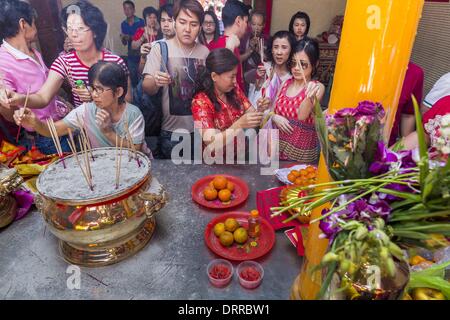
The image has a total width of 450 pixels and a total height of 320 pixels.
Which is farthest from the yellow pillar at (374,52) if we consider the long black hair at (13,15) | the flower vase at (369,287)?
the long black hair at (13,15)

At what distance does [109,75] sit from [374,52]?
1656 mm

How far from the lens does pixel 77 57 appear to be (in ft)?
6.25

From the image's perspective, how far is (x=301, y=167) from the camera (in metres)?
1.81

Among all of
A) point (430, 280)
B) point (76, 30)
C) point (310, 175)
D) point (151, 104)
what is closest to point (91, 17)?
point (76, 30)

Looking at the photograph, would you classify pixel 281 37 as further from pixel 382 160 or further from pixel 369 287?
pixel 369 287

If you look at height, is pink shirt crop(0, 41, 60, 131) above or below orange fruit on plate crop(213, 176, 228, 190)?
above

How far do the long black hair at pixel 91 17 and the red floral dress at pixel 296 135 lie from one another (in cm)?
125

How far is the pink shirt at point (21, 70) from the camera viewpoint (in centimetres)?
181

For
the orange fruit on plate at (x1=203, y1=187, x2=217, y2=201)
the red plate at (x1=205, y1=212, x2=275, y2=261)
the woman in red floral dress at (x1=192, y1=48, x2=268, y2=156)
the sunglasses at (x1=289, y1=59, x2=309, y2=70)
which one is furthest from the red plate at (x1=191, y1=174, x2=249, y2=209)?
the sunglasses at (x1=289, y1=59, x2=309, y2=70)

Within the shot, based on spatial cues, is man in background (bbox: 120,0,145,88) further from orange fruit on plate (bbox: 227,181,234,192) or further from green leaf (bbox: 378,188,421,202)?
green leaf (bbox: 378,188,421,202)

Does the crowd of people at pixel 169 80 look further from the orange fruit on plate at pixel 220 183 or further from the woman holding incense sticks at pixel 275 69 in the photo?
the orange fruit on plate at pixel 220 183

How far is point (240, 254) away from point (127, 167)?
61cm

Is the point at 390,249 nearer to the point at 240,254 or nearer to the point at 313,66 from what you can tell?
the point at 240,254

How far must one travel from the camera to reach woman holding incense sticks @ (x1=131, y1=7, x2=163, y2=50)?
6.17 ft
